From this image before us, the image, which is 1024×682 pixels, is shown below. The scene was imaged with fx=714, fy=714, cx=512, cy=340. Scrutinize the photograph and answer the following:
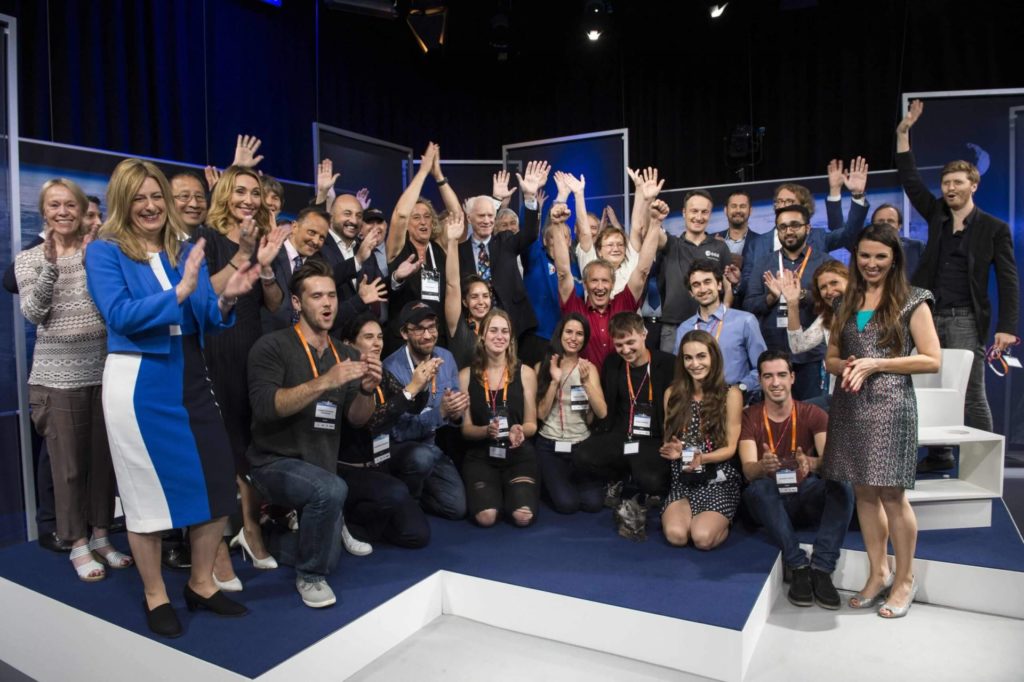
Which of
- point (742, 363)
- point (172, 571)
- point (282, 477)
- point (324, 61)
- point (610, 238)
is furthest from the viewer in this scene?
point (324, 61)

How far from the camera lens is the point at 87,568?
283 centimetres

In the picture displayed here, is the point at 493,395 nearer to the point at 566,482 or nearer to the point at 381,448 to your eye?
the point at 566,482

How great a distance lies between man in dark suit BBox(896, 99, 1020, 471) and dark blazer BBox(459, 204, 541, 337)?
2237 mm

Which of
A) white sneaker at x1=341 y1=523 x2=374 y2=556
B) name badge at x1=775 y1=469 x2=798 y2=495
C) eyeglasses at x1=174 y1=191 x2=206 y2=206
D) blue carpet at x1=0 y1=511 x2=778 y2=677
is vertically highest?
eyeglasses at x1=174 y1=191 x2=206 y2=206

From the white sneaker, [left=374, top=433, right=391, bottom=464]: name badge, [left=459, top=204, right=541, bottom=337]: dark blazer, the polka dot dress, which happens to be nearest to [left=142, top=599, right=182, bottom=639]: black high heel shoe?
the white sneaker

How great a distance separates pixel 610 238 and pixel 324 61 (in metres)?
3.88

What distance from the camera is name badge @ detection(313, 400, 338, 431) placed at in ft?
8.87

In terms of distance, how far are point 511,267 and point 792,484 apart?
6.60ft

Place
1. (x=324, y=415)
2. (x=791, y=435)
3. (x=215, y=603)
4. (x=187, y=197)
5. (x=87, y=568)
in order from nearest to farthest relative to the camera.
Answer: (x=215, y=603), (x=324, y=415), (x=87, y=568), (x=187, y=197), (x=791, y=435)

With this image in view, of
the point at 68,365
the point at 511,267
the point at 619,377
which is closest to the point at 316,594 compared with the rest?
the point at 68,365

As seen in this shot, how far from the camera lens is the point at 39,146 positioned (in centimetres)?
379

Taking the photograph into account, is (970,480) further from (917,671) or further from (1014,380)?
(1014,380)

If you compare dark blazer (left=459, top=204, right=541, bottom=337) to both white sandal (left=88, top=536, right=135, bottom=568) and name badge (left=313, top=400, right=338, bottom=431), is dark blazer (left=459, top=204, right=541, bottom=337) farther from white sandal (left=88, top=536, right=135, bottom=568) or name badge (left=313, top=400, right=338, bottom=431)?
white sandal (left=88, top=536, right=135, bottom=568)

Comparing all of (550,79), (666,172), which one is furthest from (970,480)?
(550,79)
